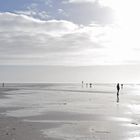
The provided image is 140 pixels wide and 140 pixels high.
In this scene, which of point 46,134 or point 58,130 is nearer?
point 46,134

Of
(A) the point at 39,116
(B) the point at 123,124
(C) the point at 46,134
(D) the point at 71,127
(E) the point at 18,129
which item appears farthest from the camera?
(A) the point at 39,116

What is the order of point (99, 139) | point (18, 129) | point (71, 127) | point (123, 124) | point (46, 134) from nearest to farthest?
1. point (99, 139)
2. point (46, 134)
3. point (18, 129)
4. point (71, 127)
5. point (123, 124)

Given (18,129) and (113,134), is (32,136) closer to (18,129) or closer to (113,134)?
(18,129)

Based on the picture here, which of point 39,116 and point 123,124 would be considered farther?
point 39,116

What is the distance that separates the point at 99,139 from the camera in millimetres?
16719

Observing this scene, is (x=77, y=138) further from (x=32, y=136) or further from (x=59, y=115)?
(x=59, y=115)

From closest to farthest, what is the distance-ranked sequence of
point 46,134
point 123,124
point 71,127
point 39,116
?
point 46,134
point 71,127
point 123,124
point 39,116

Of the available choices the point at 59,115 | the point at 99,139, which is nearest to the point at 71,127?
the point at 99,139

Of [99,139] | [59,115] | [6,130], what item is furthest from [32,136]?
[59,115]

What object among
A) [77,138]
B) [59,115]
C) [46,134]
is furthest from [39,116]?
[77,138]

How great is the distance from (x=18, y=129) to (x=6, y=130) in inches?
30.9

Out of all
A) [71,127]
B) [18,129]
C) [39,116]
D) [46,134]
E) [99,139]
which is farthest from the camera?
[39,116]

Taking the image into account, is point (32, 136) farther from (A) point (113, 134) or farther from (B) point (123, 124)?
(B) point (123, 124)

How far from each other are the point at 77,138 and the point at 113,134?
245 centimetres
